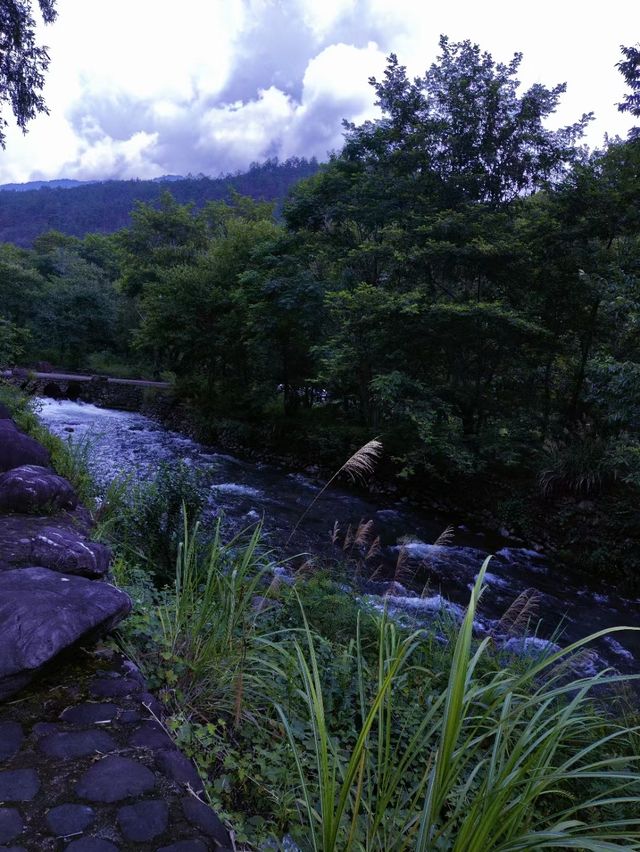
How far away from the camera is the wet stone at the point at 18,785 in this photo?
1.53 m

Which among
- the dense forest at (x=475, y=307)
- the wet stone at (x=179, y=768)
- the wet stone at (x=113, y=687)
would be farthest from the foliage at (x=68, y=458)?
the dense forest at (x=475, y=307)

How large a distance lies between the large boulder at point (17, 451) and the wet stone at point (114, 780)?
386 centimetres

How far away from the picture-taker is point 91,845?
56.1 inches

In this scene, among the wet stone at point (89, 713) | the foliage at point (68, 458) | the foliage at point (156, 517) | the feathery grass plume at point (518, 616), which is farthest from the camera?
the foliage at point (68, 458)

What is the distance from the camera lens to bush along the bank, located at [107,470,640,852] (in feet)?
4.21

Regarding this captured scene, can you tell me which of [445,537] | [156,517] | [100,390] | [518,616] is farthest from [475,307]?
[100,390]

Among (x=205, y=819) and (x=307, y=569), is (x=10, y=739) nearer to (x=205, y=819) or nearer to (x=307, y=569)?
(x=205, y=819)

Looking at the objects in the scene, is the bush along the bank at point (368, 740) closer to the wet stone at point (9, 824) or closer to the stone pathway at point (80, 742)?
the stone pathway at point (80, 742)

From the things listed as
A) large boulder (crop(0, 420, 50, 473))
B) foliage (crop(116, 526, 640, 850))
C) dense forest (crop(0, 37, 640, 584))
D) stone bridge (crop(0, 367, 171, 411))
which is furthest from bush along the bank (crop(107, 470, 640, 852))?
stone bridge (crop(0, 367, 171, 411))

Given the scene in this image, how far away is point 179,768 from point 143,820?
0.24m

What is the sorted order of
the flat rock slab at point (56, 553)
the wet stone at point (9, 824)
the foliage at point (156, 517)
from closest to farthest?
the wet stone at point (9, 824) < the flat rock slab at point (56, 553) < the foliage at point (156, 517)

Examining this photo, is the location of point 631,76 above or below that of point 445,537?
above

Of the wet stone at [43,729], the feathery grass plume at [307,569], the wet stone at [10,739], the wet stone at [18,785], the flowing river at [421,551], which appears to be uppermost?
the wet stone at [18,785]

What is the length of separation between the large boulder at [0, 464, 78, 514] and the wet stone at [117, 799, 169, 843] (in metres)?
3.00
